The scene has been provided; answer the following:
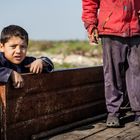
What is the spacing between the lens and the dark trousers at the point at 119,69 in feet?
15.6

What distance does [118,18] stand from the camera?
15.4 feet

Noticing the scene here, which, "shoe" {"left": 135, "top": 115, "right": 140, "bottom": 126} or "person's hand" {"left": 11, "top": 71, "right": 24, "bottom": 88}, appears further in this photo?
"shoe" {"left": 135, "top": 115, "right": 140, "bottom": 126}

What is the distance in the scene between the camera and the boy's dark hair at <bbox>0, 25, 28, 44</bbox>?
13.8 feet

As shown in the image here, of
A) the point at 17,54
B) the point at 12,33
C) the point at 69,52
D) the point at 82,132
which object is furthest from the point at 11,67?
the point at 69,52

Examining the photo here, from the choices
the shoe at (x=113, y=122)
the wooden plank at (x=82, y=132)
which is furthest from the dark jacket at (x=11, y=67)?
the shoe at (x=113, y=122)

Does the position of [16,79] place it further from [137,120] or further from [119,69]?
[137,120]

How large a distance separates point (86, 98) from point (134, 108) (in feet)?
1.69

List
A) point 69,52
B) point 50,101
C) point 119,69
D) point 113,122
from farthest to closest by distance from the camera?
point 69,52 → point 119,69 → point 113,122 → point 50,101

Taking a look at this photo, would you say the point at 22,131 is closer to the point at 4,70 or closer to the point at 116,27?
the point at 4,70

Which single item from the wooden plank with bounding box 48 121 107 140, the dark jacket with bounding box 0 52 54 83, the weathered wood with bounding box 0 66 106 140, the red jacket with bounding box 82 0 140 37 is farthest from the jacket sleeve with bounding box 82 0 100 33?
the wooden plank with bounding box 48 121 107 140

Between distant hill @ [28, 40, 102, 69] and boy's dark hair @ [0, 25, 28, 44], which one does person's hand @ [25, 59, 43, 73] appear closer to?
boy's dark hair @ [0, 25, 28, 44]

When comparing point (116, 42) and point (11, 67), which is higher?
point (116, 42)

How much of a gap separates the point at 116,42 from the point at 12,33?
113cm

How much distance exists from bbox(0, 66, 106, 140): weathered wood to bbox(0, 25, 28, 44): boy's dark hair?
15.8 inches
